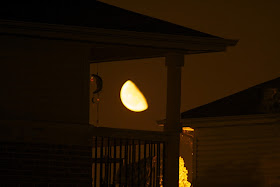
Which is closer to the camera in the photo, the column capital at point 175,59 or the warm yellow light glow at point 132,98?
the column capital at point 175,59

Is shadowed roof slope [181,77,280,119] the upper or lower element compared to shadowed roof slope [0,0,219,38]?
lower

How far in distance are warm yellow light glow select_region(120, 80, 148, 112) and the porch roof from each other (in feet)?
33.6

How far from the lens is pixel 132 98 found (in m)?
27.5

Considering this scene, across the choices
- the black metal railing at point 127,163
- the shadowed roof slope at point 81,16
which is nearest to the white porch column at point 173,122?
the black metal railing at point 127,163

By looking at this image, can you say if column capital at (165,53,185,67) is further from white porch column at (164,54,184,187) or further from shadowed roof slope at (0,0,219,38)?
shadowed roof slope at (0,0,219,38)

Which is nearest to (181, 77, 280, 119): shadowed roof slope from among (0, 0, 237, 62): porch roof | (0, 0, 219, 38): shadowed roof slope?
(0, 0, 237, 62): porch roof

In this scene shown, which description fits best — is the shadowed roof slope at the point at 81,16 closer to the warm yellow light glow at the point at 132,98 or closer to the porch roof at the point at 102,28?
the porch roof at the point at 102,28

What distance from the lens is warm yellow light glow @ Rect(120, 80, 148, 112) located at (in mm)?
26328

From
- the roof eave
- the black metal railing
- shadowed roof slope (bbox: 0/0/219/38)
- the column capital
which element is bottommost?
the black metal railing

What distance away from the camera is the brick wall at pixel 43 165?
545 inches

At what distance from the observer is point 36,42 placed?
1426 cm

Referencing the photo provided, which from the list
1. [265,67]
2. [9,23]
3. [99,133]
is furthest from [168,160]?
[265,67]

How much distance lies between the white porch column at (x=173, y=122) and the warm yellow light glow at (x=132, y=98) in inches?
439

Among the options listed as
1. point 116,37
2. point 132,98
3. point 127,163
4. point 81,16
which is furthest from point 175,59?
point 132,98
